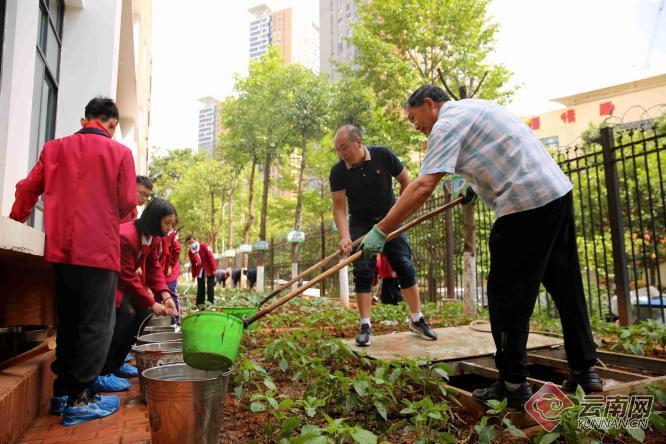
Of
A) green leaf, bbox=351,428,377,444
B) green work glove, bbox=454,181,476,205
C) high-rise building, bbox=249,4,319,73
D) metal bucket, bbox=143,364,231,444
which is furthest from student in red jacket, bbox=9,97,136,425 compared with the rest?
high-rise building, bbox=249,4,319,73

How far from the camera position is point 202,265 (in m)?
9.95

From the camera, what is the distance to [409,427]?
202cm

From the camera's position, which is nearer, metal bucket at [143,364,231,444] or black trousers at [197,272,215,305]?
metal bucket at [143,364,231,444]

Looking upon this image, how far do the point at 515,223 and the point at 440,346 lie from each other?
1598mm

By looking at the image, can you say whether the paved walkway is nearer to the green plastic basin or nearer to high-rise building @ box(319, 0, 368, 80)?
the green plastic basin

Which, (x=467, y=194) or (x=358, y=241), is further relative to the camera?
(x=358, y=241)

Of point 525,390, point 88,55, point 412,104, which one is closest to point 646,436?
point 525,390

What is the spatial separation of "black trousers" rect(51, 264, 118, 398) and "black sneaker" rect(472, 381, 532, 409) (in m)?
2.17

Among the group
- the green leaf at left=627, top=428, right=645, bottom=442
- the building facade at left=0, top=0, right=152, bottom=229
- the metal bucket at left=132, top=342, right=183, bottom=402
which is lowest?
the green leaf at left=627, top=428, right=645, bottom=442

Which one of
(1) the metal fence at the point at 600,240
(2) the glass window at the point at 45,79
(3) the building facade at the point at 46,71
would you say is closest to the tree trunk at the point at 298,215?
(1) the metal fence at the point at 600,240

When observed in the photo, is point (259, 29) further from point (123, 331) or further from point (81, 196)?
point (81, 196)

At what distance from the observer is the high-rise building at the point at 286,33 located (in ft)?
311

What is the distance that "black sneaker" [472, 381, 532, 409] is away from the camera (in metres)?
2.19

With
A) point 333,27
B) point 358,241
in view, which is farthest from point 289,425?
point 333,27
